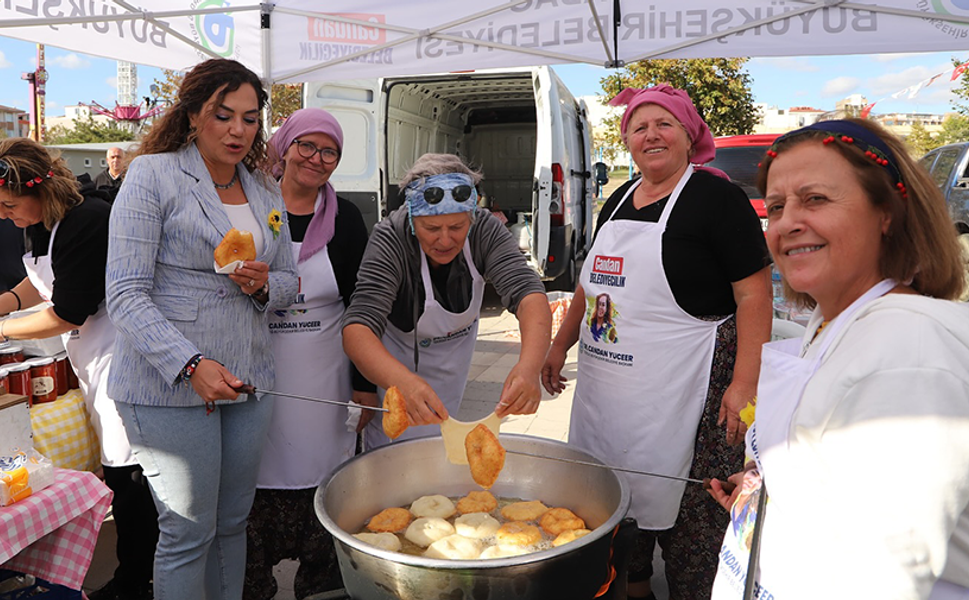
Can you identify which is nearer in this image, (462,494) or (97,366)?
(462,494)

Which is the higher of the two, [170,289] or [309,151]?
[309,151]

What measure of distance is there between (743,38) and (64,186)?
303 centimetres

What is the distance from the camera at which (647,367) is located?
7.38 ft

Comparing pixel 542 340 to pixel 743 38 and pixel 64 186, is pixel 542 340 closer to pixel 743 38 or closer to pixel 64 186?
pixel 64 186

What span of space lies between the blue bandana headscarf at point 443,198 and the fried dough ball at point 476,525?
92cm

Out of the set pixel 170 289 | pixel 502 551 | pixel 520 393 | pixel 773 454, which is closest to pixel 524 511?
pixel 502 551

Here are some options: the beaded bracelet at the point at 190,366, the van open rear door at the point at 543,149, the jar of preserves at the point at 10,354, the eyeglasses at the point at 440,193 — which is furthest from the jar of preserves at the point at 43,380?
the van open rear door at the point at 543,149

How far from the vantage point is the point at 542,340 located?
2.11 meters

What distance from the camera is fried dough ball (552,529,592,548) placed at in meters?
1.83

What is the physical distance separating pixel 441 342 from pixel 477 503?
63cm

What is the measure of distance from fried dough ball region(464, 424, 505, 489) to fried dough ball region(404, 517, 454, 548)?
0.57ft

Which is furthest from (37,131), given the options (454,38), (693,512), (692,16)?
(693,512)

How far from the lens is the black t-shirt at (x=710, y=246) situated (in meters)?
2.16

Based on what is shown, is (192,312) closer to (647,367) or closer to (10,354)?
(10,354)
